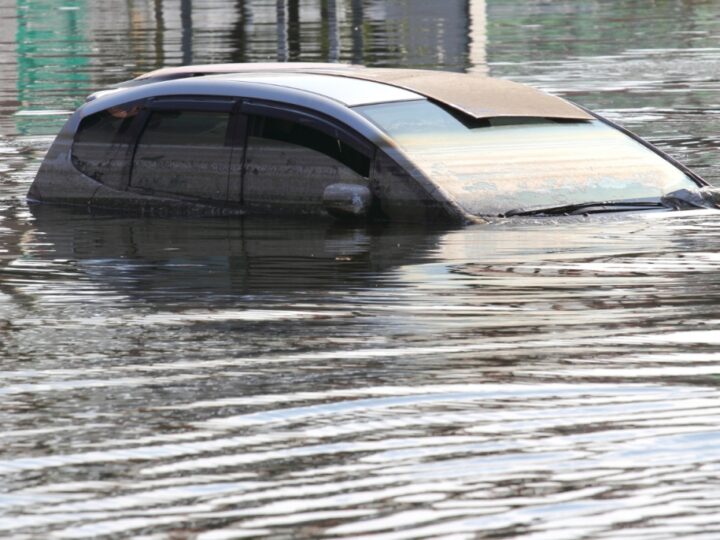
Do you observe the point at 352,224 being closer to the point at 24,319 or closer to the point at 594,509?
the point at 24,319

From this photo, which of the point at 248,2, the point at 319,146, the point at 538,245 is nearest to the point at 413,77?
the point at 319,146

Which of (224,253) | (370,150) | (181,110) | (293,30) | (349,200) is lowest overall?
(293,30)

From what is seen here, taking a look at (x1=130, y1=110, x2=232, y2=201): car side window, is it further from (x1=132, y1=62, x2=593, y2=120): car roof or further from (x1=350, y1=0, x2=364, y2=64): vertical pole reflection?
(x1=350, y1=0, x2=364, y2=64): vertical pole reflection

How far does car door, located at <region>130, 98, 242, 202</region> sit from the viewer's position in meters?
12.0

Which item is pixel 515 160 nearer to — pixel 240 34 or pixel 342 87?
pixel 342 87

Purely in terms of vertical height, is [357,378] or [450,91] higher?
[450,91]

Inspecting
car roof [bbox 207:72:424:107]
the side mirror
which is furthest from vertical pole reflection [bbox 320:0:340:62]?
the side mirror

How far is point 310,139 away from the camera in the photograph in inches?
452

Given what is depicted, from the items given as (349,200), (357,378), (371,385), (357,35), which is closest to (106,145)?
(349,200)

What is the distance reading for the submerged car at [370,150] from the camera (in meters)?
11.2

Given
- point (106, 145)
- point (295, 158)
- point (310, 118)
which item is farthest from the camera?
point (106, 145)

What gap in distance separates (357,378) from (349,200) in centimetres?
426

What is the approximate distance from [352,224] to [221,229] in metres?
0.82

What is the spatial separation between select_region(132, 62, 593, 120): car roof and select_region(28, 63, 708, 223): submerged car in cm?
1
